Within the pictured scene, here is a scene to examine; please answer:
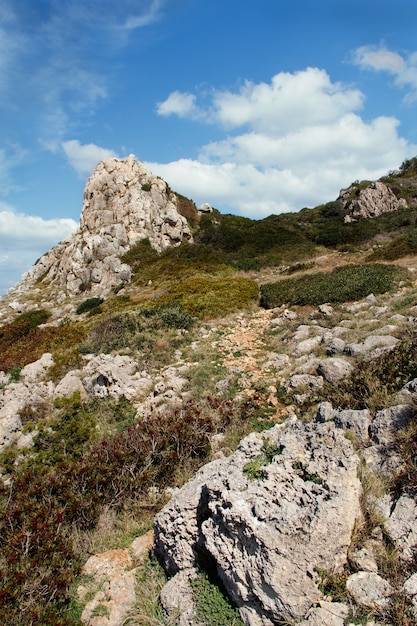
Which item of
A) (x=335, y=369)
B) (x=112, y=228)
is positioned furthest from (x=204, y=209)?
(x=335, y=369)

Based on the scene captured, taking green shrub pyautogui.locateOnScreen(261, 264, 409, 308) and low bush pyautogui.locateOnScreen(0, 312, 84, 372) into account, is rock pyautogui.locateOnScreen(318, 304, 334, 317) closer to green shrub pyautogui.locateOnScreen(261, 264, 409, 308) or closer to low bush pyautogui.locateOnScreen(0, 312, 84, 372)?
green shrub pyautogui.locateOnScreen(261, 264, 409, 308)

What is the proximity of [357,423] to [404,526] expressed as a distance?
1630mm

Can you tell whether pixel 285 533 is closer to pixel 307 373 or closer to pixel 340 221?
pixel 307 373

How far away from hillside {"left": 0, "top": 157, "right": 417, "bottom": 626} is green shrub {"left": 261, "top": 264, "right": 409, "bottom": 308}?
0.42 ft

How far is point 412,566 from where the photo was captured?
131 inches

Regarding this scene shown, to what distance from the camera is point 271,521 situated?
367cm

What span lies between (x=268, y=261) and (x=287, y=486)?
25817mm

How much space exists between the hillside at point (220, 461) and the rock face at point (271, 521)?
0.02 m

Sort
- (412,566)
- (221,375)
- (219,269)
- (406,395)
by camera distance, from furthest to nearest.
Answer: (219,269) → (221,375) → (406,395) → (412,566)

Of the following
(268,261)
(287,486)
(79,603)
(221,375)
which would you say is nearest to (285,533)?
(287,486)

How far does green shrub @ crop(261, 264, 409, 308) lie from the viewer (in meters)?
14.8

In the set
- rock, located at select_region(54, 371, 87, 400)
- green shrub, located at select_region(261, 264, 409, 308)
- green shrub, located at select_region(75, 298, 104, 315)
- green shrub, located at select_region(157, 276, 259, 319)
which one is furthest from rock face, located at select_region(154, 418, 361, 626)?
green shrub, located at select_region(75, 298, 104, 315)

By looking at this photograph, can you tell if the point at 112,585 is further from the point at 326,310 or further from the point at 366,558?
the point at 326,310

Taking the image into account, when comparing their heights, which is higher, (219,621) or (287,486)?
(287,486)
